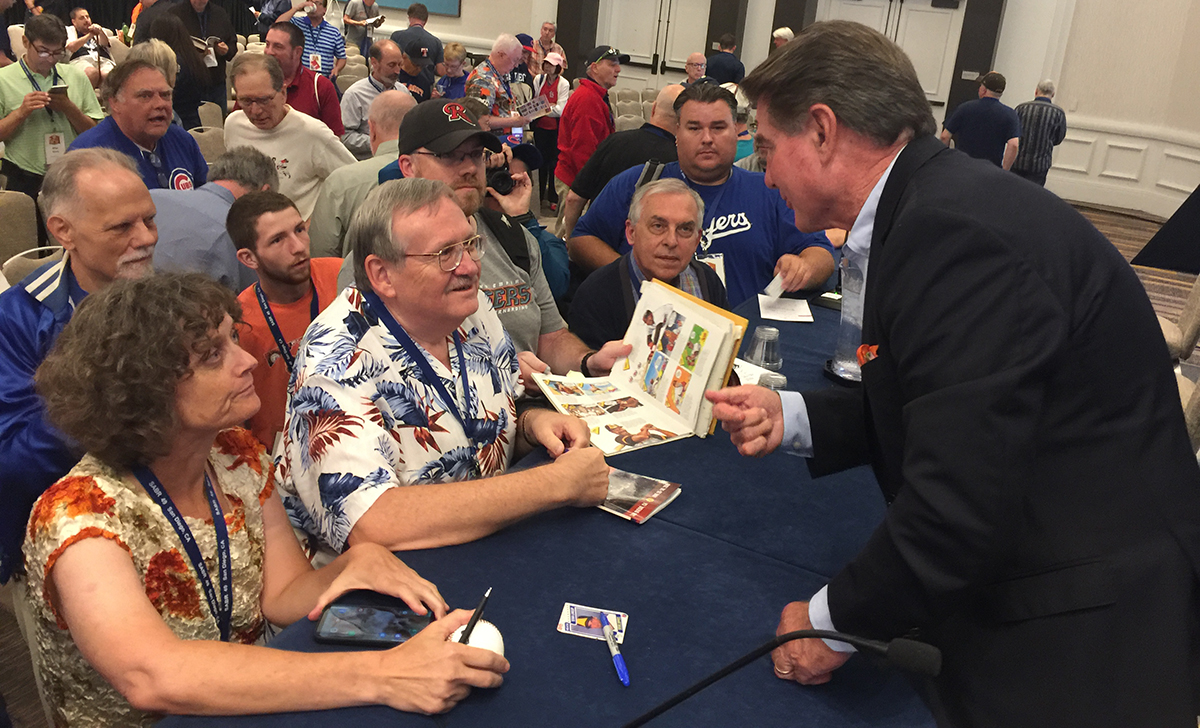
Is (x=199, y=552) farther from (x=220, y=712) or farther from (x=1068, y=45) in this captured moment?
(x=1068, y=45)

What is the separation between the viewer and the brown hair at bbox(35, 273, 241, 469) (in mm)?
1450

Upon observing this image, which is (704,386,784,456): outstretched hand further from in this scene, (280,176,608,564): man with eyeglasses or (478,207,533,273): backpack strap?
(478,207,533,273): backpack strap

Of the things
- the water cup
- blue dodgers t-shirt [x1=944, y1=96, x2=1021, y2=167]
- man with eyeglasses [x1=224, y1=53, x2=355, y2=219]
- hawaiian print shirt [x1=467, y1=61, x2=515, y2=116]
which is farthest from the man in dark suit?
blue dodgers t-shirt [x1=944, y1=96, x2=1021, y2=167]

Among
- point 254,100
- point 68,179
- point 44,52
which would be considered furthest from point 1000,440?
point 44,52

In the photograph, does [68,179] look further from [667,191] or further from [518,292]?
Result: [667,191]

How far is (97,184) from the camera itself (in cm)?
243

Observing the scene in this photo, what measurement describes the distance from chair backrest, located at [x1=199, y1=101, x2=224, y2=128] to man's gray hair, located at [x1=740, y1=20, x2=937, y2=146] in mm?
6358

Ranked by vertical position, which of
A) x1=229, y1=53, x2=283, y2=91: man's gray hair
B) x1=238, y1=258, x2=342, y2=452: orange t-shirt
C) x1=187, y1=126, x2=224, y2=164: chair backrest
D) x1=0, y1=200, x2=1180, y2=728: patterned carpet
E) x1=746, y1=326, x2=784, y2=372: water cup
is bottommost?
x1=0, y1=200, x2=1180, y2=728: patterned carpet

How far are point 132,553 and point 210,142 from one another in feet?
15.7

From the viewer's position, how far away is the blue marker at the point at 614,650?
1.31m

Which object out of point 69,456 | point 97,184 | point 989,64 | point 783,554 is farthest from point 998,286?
point 989,64

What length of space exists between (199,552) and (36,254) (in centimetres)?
285

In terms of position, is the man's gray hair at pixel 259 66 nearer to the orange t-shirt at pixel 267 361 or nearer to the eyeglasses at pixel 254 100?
the eyeglasses at pixel 254 100

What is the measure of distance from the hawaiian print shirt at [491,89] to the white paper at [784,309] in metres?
4.81
